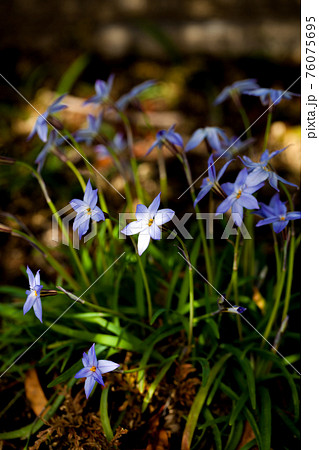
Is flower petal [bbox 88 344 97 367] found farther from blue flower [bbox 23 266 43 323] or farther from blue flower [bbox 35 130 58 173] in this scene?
blue flower [bbox 35 130 58 173]

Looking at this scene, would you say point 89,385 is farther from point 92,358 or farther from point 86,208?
point 86,208

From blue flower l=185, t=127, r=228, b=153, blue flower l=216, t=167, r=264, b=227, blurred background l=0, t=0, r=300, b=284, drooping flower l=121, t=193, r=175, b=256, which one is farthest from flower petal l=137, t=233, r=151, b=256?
blurred background l=0, t=0, r=300, b=284

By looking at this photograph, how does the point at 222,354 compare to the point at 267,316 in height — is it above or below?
below

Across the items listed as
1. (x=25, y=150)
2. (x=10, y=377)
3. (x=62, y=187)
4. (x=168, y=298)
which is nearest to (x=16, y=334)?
(x=10, y=377)

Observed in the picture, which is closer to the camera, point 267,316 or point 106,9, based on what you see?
point 267,316

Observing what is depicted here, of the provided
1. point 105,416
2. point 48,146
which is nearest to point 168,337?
point 105,416

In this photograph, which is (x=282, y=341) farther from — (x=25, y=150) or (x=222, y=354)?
(x=25, y=150)

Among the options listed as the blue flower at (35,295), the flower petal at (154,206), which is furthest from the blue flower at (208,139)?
the blue flower at (35,295)
